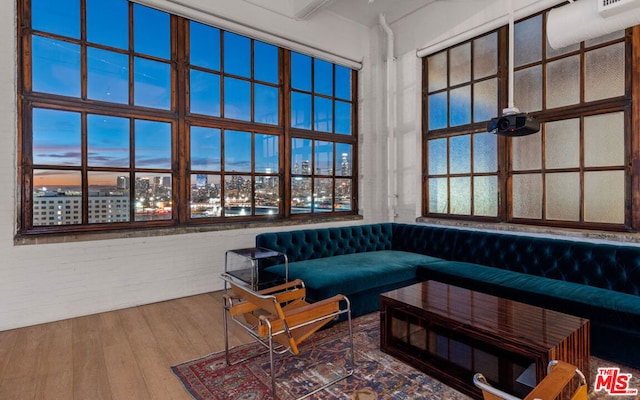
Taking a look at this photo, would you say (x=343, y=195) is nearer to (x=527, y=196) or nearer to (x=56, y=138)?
(x=527, y=196)

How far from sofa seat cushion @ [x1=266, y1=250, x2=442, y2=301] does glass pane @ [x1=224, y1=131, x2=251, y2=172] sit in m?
1.62

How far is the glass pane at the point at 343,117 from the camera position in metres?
5.84

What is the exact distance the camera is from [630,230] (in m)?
3.49

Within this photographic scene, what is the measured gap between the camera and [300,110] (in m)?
5.41

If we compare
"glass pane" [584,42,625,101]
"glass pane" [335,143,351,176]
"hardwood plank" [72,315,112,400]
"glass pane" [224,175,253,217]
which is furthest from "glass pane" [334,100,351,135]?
"hardwood plank" [72,315,112,400]

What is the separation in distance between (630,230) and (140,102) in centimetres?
548

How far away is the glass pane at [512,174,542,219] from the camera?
167 inches

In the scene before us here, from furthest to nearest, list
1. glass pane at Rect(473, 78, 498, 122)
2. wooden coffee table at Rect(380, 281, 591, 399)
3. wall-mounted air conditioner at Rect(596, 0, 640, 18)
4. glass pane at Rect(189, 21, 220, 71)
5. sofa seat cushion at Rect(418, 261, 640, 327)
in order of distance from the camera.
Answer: glass pane at Rect(473, 78, 498, 122) → glass pane at Rect(189, 21, 220, 71) → wall-mounted air conditioner at Rect(596, 0, 640, 18) → sofa seat cushion at Rect(418, 261, 640, 327) → wooden coffee table at Rect(380, 281, 591, 399)

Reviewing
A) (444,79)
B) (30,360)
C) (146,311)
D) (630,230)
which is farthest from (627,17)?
(30,360)

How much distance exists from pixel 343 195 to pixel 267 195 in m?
1.45

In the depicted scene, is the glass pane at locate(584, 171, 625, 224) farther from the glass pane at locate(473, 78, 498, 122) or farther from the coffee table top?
the coffee table top

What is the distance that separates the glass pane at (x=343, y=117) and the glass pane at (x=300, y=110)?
572 millimetres

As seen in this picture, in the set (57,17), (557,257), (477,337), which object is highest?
(57,17)

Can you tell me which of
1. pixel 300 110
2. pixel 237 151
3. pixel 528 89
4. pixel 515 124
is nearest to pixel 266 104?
pixel 300 110
